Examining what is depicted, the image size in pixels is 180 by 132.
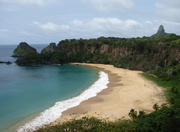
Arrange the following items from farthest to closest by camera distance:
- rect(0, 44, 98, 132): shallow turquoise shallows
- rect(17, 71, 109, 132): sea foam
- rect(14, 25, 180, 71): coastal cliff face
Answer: rect(14, 25, 180, 71): coastal cliff face < rect(0, 44, 98, 132): shallow turquoise shallows < rect(17, 71, 109, 132): sea foam

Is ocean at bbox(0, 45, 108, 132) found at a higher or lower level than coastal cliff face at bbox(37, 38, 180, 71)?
lower

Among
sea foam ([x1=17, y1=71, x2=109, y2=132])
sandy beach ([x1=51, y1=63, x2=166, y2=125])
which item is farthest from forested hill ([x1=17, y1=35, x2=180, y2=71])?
sea foam ([x1=17, y1=71, x2=109, y2=132])

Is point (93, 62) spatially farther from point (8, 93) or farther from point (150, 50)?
point (8, 93)

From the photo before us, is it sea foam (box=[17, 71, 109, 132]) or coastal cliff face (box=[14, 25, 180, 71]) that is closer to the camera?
sea foam (box=[17, 71, 109, 132])

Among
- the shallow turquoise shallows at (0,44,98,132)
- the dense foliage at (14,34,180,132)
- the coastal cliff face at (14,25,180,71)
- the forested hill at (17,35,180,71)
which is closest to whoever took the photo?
the dense foliage at (14,34,180,132)

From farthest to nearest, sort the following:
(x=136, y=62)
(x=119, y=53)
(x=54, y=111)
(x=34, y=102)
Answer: (x=119, y=53), (x=136, y=62), (x=34, y=102), (x=54, y=111)

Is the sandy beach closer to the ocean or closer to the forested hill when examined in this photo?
the ocean

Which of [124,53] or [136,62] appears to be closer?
[136,62]

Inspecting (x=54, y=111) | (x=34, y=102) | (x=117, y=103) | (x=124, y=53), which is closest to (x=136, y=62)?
(x=124, y=53)

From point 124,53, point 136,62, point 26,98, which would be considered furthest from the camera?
point 124,53

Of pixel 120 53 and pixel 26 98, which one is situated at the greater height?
pixel 120 53

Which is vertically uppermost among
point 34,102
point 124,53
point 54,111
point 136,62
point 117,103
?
point 124,53

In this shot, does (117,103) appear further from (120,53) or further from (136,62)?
(120,53)

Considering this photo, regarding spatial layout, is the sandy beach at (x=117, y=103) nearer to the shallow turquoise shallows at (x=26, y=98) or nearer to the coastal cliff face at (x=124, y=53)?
the shallow turquoise shallows at (x=26, y=98)
